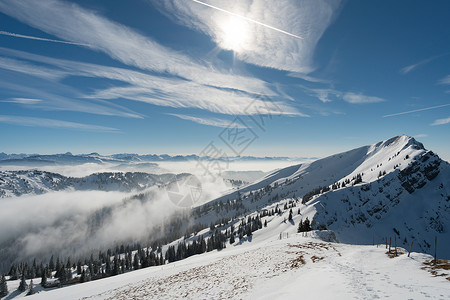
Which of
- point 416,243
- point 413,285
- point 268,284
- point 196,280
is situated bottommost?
point 416,243

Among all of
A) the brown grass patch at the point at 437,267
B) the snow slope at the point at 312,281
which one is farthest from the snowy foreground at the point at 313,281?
the brown grass patch at the point at 437,267

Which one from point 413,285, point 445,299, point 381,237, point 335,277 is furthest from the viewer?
point 381,237

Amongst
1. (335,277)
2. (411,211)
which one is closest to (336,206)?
(411,211)

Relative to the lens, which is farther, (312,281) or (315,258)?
(315,258)

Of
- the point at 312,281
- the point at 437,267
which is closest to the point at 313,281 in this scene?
the point at 312,281

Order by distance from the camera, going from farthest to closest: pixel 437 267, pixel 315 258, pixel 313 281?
pixel 315 258 → pixel 437 267 → pixel 313 281

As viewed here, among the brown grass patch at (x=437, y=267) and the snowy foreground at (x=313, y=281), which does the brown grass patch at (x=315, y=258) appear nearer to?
the snowy foreground at (x=313, y=281)

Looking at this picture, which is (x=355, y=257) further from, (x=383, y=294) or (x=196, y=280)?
(x=196, y=280)

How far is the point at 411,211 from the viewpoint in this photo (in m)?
186

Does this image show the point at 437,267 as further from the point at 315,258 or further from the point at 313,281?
the point at 313,281

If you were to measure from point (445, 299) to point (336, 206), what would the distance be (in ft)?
556

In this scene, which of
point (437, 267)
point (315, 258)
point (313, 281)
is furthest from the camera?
point (315, 258)

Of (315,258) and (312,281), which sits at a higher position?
(312,281)

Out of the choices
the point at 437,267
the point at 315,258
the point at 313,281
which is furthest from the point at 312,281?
the point at 437,267
